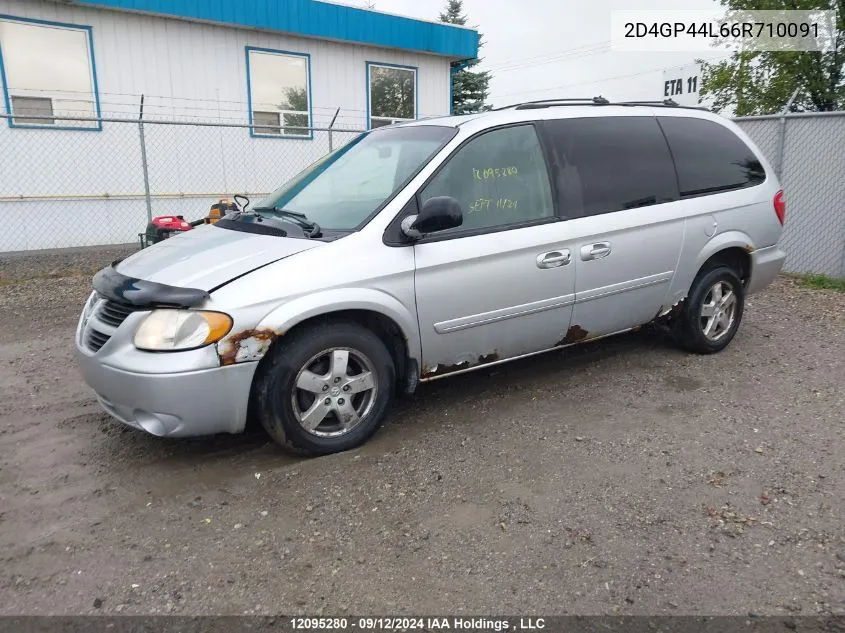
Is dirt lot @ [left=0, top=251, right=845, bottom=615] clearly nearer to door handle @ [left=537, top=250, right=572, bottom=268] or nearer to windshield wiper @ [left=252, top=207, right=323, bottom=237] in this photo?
door handle @ [left=537, top=250, right=572, bottom=268]

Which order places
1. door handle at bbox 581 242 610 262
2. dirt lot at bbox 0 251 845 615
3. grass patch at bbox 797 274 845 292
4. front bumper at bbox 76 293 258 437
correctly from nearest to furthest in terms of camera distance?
dirt lot at bbox 0 251 845 615, front bumper at bbox 76 293 258 437, door handle at bbox 581 242 610 262, grass patch at bbox 797 274 845 292

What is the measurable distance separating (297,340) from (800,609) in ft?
8.21

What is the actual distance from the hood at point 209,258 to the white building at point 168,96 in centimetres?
655

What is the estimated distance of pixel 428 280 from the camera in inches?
147

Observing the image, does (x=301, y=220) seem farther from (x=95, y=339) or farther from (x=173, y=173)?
(x=173, y=173)

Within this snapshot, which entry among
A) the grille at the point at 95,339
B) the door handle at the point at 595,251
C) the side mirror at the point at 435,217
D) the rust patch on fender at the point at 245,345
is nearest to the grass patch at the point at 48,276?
the grille at the point at 95,339

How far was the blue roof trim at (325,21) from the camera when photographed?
11016 millimetres

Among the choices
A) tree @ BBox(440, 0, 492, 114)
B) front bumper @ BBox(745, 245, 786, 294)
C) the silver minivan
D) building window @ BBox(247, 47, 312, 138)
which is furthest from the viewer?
tree @ BBox(440, 0, 492, 114)

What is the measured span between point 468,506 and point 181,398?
1502mm

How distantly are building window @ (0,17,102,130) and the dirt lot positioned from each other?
743 centimetres

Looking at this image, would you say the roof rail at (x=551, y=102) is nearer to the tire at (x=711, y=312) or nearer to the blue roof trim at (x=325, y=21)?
the tire at (x=711, y=312)

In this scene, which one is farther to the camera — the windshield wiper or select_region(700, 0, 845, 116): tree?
select_region(700, 0, 845, 116): tree

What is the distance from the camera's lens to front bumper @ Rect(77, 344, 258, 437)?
315cm

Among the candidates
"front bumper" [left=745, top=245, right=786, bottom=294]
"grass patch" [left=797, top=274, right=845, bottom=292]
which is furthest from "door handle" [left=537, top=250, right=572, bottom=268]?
"grass patch" [left=797, top=274, right=845, bottom=292]
